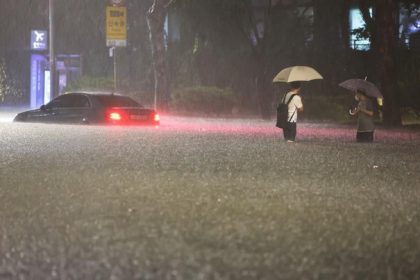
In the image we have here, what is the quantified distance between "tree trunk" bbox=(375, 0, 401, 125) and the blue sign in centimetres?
2341

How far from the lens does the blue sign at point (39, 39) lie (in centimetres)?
4169

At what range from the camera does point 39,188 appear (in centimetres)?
853

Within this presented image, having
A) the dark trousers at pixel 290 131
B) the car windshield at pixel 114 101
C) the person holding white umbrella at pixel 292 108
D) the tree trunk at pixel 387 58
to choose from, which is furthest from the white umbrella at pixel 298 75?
the tree trunk at pixel 387 58

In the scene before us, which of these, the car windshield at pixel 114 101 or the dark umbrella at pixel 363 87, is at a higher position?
the dark umbrella at pixel 363 87

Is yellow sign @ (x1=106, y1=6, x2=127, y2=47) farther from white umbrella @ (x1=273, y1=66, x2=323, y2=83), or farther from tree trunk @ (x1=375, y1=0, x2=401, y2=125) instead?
white umbrella @ (x1=273, y1=66, x2=323, y2=83)

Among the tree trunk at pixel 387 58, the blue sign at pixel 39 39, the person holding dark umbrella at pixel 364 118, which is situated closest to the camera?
the person holding dark umbrella at pixel 364 118

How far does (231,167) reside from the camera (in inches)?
434

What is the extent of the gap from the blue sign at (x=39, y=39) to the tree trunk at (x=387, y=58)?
2341 cm

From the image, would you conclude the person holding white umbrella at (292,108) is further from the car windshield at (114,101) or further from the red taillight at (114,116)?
the car windshield at (114,101)

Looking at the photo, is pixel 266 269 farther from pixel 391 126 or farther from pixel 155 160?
pixel 391 126

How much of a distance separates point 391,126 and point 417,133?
10.9 feet

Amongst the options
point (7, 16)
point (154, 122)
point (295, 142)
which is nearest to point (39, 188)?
point (295, 142)

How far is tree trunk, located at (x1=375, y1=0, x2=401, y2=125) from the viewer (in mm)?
23875

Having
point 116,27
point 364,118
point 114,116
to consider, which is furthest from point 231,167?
point 116,27
